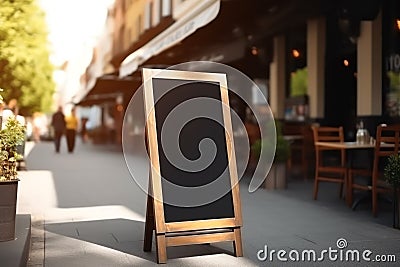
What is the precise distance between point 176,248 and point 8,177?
1670 mm

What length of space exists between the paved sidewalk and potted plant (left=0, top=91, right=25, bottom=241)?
377mm

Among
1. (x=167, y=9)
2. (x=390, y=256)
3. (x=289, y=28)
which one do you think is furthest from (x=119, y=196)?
(x=167, y=9)

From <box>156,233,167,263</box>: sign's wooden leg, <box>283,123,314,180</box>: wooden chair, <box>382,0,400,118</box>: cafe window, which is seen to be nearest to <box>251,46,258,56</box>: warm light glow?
<box>283,123,314,180</box>: wooden chair

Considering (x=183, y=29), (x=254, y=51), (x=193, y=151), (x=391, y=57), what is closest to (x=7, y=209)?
(x=193, y=151)

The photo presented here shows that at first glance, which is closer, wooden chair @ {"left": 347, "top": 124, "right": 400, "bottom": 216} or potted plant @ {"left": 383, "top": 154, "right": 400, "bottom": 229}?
potted plant @ {"left": 383, "top": 154, "right": 400, "bottom": 229}

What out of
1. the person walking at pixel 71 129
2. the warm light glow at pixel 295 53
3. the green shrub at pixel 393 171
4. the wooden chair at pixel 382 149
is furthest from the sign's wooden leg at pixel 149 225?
the person walking at pixel 71 129

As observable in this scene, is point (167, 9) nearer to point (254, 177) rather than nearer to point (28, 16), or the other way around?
point (254, 177)

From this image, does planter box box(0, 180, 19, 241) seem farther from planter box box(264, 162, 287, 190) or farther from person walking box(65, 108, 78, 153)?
person walking box(65, 108, 78, 153)

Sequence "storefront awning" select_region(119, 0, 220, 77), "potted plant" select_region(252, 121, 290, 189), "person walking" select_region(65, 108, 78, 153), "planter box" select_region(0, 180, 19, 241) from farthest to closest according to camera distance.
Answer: "person walking" select_region(65, 108, 78, 153) → "potted plant" select_region(252, 121, 290, 189) → "storefront awning" select_region(119, 0, 220, 77) → "planter box" select_region(0, 180, 19, 241)

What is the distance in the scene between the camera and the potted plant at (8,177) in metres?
4.42

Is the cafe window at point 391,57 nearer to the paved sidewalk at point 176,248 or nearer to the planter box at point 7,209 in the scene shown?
the paved sidewalk at point 176,248

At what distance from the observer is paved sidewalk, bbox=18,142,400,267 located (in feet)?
14.9

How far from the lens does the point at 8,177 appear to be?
4.54m

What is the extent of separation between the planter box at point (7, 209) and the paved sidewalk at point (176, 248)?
33 cm
